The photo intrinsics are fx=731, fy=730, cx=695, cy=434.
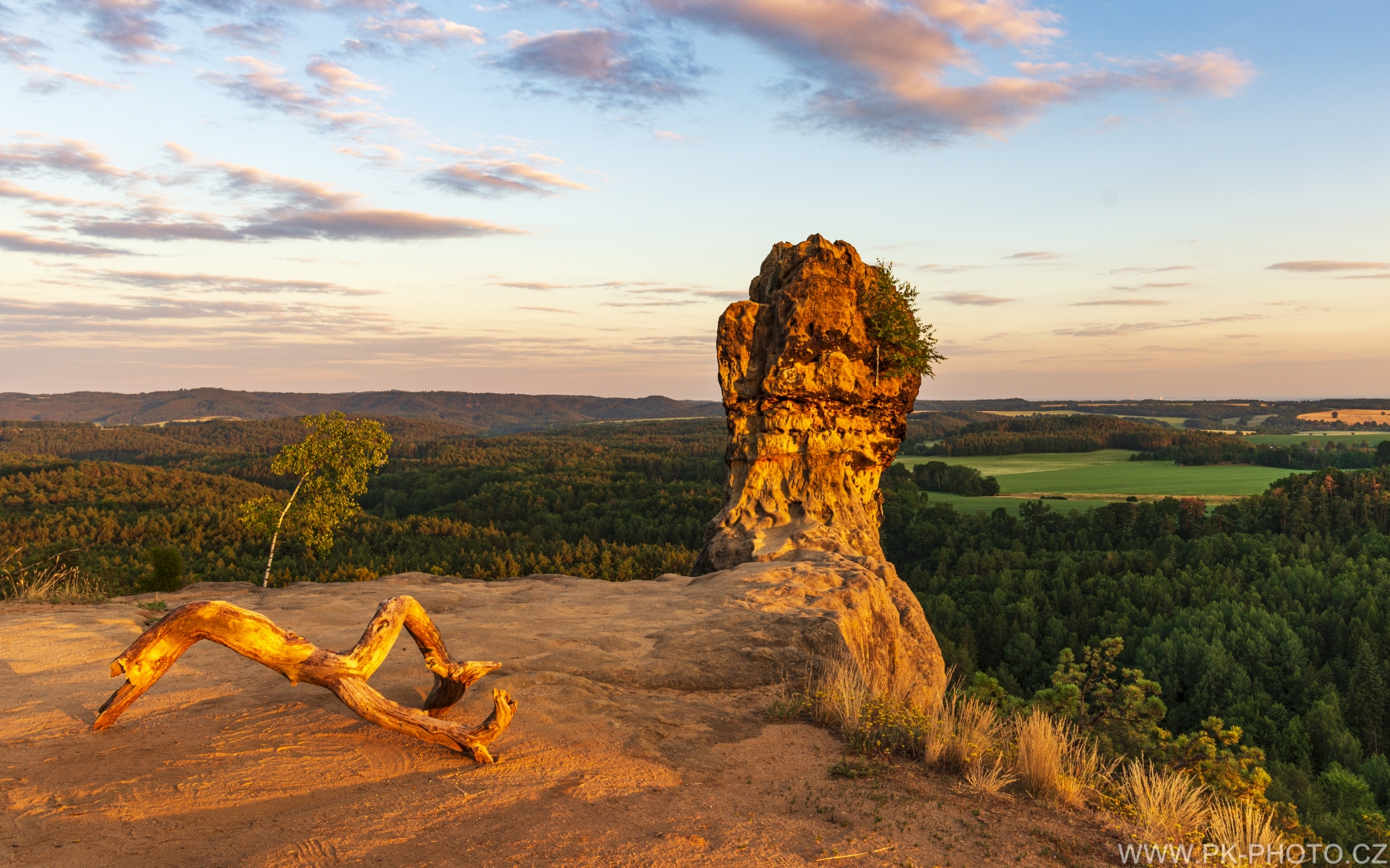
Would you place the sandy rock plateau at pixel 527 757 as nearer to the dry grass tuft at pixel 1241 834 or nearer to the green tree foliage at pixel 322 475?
the dry grass tuft at pixel 1241 834

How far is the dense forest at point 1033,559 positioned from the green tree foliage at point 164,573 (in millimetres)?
9810

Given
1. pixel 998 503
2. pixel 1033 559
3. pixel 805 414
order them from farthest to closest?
pixel 998 503
pixel 1033 559
pixel 805 414

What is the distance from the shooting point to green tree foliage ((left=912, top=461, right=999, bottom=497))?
12719 cm

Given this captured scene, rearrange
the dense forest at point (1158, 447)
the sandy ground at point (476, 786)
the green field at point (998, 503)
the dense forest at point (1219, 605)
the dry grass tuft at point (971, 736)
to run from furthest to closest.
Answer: the dense forest at point (1158, 447)
the green field at point (998, 503)
the dense forest at point (1219, 605)
the dry grass tuft at point (971, 736)
the sandy ground at point (476, 786)

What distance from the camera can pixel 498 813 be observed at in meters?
5.95

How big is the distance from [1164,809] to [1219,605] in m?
71.5

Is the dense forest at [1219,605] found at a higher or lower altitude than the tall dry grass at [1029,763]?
lower

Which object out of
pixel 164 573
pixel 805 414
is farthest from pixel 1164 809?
pixel 164 573

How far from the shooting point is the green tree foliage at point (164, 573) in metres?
20.2

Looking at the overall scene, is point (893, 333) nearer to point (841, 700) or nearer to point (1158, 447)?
point (841, 700)

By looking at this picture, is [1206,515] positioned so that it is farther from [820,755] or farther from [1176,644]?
[820,755]

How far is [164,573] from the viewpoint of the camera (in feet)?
66.7

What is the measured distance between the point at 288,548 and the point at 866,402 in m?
76.1

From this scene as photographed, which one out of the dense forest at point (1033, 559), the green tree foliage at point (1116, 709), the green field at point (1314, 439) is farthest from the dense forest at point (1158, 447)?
the green tree foliage at point (1116, 709)
